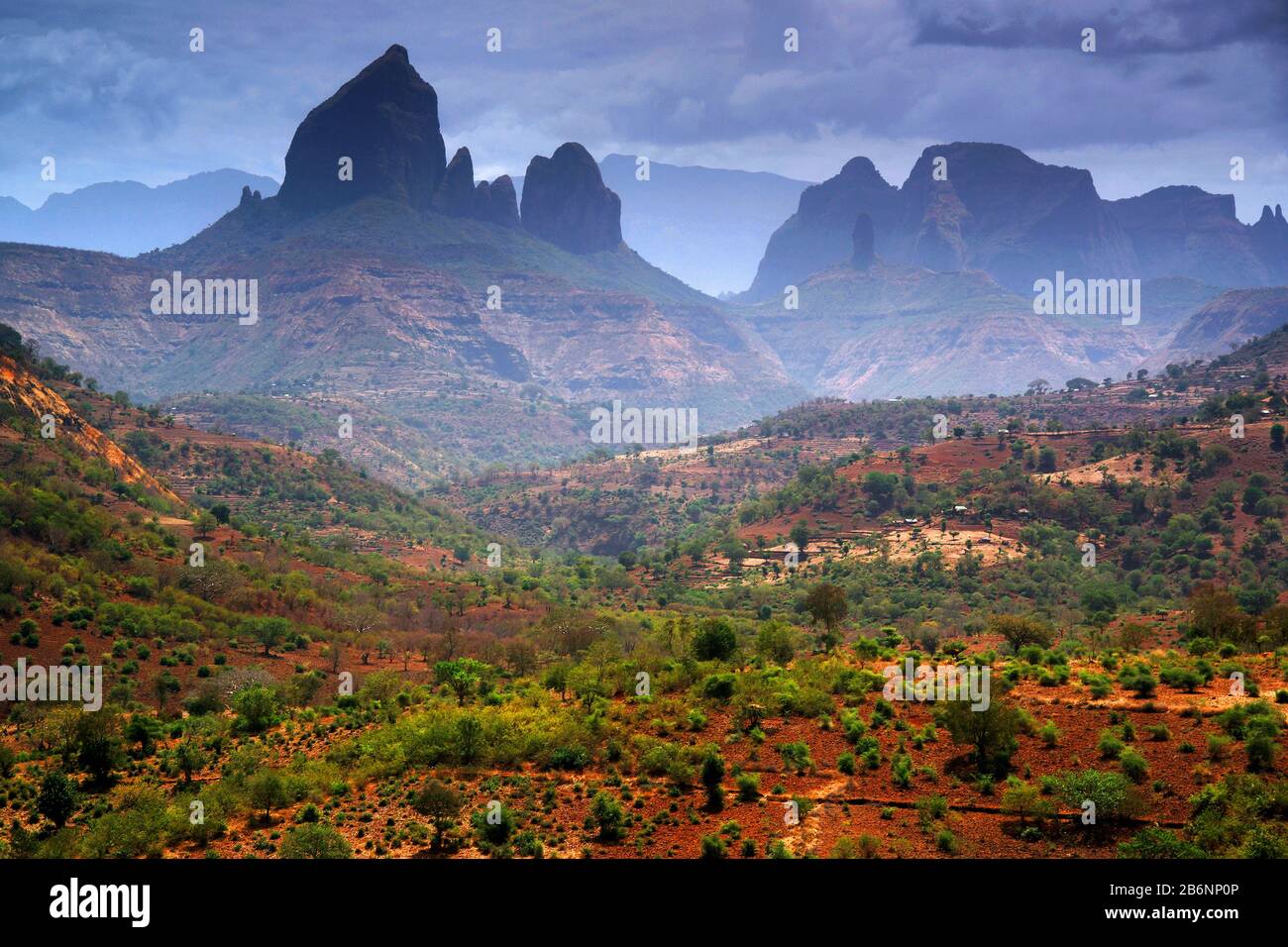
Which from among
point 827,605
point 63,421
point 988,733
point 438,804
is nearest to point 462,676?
point 438,804

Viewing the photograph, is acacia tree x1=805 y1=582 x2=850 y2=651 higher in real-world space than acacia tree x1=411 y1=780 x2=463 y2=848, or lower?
higher

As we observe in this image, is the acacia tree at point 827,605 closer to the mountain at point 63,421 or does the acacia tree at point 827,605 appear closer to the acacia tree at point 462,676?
the acacia tree at point 462,676

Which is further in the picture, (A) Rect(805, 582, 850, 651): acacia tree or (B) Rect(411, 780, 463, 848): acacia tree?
(A) Rect(805, 582, 850, 651): acacia tree

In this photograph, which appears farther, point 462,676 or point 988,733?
point 462,676

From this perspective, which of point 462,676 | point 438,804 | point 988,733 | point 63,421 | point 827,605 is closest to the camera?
point 438,804

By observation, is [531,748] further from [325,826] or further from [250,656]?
[250,656]

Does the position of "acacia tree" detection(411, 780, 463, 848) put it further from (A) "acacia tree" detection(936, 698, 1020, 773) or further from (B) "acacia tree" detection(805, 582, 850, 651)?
(B) "acacia tree" detection(805, 582, 850, 651)

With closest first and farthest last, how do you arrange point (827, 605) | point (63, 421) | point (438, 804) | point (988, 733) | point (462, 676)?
point (438, 804)
point (988, 733)
point (462, 676)
point (827, 605)
point (63, 421)

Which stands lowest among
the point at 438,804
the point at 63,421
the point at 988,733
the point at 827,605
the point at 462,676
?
the point at 438,804

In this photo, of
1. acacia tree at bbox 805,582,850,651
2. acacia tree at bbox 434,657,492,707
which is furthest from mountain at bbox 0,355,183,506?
acacia tree at bbox 805,582,850,651

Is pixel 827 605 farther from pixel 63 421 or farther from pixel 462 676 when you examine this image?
pixel 63 421

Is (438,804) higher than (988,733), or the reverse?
(988,733)
